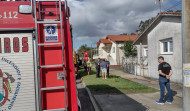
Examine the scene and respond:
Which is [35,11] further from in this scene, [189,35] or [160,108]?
[160,108]

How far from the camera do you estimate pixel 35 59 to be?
3076mm

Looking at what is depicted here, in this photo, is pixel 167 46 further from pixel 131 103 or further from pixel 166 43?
pixel 131 103

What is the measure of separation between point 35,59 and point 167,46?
36.5 feet

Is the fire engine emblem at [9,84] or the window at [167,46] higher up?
the window at [167,46]

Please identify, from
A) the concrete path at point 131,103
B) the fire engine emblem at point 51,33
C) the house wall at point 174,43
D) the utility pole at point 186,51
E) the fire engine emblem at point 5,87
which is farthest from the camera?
the house wall at point 174,43

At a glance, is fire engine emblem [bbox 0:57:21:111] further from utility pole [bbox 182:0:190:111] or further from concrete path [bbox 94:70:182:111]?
concrete path [bbox 94:70:182:111]

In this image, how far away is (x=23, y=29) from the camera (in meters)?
3.10

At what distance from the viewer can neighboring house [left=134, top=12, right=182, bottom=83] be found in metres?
10.6

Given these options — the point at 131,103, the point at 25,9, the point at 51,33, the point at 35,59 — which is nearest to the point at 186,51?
the point at 51,33

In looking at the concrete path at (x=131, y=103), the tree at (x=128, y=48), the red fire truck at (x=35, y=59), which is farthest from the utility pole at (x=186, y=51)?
→ the tree at (x=128, y=48)

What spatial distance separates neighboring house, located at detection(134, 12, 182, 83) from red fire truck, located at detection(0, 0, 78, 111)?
30.1 feet

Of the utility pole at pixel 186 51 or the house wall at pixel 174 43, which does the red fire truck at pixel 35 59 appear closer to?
the utility pole at pixel 186 51

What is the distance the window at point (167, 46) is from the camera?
467 inches

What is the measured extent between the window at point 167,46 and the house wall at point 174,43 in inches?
10.9
